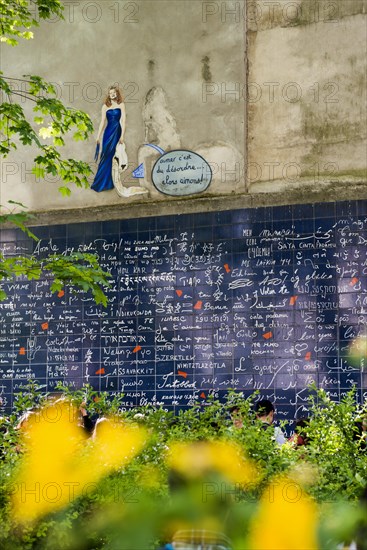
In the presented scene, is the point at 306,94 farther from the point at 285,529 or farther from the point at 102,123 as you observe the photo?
the point at 285,529

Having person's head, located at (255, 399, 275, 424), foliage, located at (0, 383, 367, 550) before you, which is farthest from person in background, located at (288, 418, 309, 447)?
foliage, located at (0, 383, 367, 550)

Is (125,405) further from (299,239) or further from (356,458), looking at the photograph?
(356,458)

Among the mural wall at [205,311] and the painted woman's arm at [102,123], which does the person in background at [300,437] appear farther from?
the painted woman's arm at [102,123]

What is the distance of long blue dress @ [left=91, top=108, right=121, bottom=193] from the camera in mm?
9461

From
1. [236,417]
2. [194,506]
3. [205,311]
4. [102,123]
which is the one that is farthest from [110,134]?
[194,506]

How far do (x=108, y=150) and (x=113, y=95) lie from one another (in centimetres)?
60

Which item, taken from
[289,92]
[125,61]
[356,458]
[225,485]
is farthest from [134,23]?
[225,485]

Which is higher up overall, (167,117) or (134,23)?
(134,23)

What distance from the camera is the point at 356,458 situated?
130 inches

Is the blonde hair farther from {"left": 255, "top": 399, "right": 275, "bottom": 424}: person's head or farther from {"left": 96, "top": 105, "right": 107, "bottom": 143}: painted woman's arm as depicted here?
{"left": 255, "top": 399, "right": 275, "bottom": 424}: person's head

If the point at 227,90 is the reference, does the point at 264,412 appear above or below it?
below

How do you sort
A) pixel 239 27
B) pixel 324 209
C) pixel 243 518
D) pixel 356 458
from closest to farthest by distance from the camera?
1. pixel 243 518
2. pixel 356 458
3. pixel 324 209
4. pixel 239 27

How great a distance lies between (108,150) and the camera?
31.1 feet

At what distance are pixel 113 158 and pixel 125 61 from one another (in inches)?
42.3
